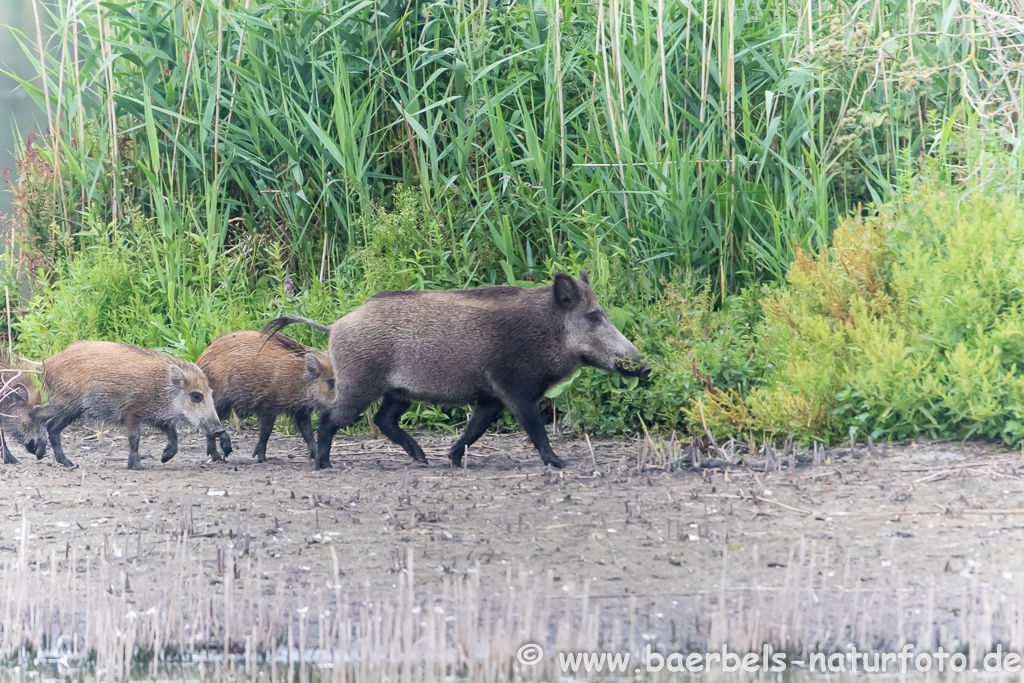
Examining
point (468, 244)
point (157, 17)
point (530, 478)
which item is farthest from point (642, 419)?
point (157, 17)

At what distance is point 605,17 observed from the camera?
6.98 m

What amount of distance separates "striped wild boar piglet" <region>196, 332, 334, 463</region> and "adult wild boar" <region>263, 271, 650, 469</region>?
39 centimetres

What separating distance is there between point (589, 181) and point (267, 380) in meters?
2.33

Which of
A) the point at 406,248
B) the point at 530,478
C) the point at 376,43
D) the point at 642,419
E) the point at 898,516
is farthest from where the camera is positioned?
the point at 376,43

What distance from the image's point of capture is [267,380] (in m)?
6.12

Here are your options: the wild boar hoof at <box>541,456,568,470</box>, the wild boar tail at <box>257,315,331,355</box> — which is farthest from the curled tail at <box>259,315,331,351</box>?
the wild boar hoof at <box>541,456,568,470</box>

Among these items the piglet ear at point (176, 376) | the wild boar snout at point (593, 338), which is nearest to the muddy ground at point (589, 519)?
the wild boar snout at point (593, 338)

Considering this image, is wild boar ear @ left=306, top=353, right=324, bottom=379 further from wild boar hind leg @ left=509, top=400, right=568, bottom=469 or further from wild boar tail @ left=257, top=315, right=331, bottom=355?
wild boar hind leg @ left=509, top=400, right=568, bottom=469

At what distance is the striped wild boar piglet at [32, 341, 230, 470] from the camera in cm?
594

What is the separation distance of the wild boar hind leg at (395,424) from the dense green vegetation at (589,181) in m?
0.82

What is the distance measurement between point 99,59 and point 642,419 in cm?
465

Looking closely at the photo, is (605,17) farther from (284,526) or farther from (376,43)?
(284,526)

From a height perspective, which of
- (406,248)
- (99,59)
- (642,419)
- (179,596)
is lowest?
(642,419)

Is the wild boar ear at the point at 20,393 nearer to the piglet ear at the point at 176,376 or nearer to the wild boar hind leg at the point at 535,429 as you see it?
the piglet ear at the point at 176,376
